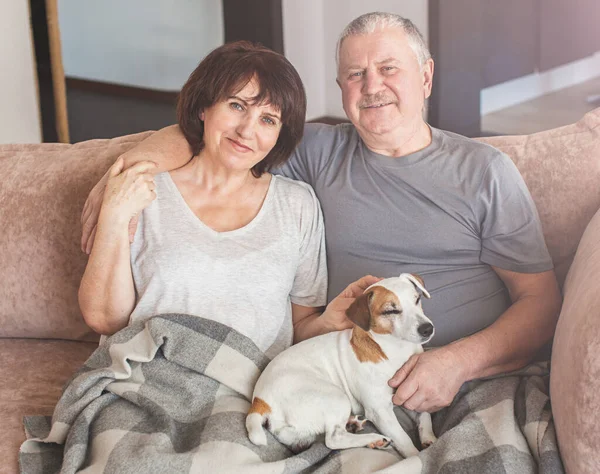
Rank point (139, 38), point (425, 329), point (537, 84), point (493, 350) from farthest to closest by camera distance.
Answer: point (139, 38), point (537, 84), point (493, 350), point (425, 329)

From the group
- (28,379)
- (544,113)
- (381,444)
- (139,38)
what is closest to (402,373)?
(381,444)

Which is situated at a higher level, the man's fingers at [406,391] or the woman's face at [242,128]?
the woman's face at [242,128]

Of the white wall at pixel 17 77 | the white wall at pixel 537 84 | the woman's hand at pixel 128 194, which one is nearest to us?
the woman's hand at pixel 128 194

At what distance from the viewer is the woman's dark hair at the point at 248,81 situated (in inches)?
69.7

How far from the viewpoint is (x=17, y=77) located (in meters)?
4.13

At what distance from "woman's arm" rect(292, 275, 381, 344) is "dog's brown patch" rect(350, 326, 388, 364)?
0.12 metres

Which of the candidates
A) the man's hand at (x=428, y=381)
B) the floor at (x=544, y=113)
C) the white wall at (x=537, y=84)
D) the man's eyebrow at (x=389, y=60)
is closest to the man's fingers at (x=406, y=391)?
the man's hand at (x=428, y=381)

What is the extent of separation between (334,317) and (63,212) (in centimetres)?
70

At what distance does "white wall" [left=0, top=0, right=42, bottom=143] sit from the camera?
13.2 ft

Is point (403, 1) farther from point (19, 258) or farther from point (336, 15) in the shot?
point (19, 258)

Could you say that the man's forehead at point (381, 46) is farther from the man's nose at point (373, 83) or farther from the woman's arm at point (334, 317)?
the woman's arm at point (334, 317)

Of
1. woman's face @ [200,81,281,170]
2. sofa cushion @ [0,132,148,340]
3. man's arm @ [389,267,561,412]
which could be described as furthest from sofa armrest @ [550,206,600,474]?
sofa cushion @ [0,132,148,340]

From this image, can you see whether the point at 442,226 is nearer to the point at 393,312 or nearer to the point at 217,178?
the point at 393,312

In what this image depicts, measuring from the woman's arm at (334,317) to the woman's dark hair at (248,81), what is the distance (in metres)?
0.36
